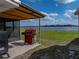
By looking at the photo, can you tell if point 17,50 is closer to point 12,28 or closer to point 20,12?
point 20,12

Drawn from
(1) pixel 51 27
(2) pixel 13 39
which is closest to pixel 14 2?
(2) pixel 13 39

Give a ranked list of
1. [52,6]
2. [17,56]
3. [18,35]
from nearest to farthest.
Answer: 1. [17,56]
2. [18,35]
3. [52,6]

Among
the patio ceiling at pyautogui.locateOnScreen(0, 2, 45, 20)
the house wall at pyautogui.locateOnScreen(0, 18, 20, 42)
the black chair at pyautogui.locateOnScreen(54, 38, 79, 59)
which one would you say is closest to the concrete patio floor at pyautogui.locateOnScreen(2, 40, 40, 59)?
the black chair at pyautogui.locateOnScreen(54, 38, 79, 59)

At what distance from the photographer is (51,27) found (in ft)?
61.5

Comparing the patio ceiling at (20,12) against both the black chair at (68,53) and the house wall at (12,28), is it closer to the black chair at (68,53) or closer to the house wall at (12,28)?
the house wall at (12,28)

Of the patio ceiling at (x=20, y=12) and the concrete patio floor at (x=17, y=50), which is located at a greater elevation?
the patio ceiling at (x=20, y=12)

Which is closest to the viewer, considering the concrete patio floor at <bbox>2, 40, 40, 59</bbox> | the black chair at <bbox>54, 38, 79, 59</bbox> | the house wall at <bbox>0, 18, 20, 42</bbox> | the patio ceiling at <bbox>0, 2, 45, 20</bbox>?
the black chair at <bbox>54, 38, 79, 59</bbox>

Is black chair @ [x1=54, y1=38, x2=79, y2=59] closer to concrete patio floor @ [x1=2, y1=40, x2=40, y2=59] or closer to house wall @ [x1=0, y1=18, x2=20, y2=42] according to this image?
concrete patio floor @ [x1=2, y1=40, x2=40, y2=59]

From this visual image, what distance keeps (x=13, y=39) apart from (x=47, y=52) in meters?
7.95

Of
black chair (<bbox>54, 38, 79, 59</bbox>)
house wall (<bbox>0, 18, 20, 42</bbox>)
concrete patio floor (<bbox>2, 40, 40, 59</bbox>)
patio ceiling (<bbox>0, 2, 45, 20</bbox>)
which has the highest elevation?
patio ceiling (<bbox>0, 2, 45, 20</bbox>)

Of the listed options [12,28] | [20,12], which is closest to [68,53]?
[20,12]

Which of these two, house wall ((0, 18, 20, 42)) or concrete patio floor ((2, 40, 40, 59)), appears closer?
concrete patio floor ((2, 40, 40, 59))

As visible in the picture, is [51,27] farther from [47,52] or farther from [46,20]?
[47,52]

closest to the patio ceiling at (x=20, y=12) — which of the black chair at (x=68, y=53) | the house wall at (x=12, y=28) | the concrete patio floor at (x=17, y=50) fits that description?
the house wall at (x=12, y=28)
